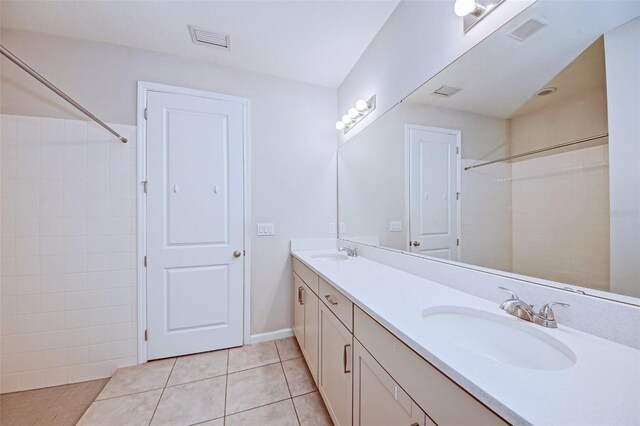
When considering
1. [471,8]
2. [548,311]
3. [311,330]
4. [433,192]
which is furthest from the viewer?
[311,330]

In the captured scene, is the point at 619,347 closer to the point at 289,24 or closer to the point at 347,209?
the point at 347,209

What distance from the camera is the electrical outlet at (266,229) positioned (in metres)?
2.23

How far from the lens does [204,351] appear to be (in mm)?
2039

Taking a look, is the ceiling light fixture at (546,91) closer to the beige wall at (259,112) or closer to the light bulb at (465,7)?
the light bulb at (465,7)

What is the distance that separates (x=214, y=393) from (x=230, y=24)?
2.58 m

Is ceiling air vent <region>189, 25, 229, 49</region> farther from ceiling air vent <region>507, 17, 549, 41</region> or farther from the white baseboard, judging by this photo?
the white baseboard

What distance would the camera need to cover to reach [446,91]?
1271 mm

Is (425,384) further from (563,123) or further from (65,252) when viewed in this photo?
(65,252)

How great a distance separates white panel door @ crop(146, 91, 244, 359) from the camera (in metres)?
1.94

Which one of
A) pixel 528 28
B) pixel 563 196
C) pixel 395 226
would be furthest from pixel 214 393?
pixel 528 28

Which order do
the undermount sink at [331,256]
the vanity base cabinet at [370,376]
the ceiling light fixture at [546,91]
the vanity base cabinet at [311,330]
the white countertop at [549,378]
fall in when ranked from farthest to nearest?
the undermount sink at [331,256] → the vanity base cabinet at [311,330] → the ceiling light fixture at [546,91] → the vanity base cabinet at [370,376] → the white countertop at [549,378]

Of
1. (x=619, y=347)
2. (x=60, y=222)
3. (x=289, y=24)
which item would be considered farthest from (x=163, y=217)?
(x=619, y=347)

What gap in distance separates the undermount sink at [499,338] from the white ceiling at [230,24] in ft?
6.19

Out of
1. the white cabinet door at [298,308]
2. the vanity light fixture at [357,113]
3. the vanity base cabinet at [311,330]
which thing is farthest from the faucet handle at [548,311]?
the vanity light fixture at [357,113]
